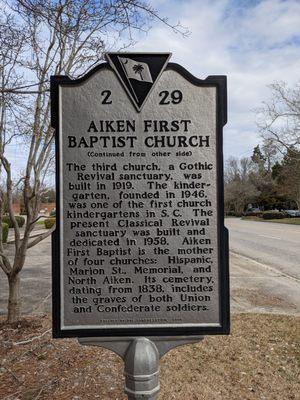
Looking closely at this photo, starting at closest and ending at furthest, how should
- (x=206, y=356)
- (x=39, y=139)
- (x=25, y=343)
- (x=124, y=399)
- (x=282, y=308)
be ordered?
1. (x=124, y=399)
2. (x=206, y=356)
3. (x=25, y=343)
4. (x=39, y=139)
5. (x=282, y=308)

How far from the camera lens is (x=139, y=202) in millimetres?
2623

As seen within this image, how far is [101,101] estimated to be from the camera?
2652 mm

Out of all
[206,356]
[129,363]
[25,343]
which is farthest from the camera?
[25,343]

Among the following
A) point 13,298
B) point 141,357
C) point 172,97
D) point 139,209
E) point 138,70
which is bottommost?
point 13,298

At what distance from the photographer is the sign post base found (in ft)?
8.21

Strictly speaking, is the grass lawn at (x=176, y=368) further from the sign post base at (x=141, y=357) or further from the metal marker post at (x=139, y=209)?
the metal marker post at (x=139, y=209)

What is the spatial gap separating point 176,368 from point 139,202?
91.3 inches

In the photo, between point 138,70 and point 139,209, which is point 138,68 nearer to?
point 138,70

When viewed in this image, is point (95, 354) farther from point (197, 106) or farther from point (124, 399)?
point (197, 106)

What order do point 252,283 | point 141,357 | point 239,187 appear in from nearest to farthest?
point 141,357, point 252,283, point 239,187

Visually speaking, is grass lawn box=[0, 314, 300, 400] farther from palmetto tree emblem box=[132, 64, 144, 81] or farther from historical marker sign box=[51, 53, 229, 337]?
palmetto tree emblem box=[132, 64, 144, 81]

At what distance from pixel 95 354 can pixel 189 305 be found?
2.41 meters

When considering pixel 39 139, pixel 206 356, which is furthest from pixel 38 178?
pixel 206 356

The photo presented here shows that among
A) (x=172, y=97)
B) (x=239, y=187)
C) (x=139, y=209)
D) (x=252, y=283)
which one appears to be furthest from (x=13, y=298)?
(x=239, y=187)
